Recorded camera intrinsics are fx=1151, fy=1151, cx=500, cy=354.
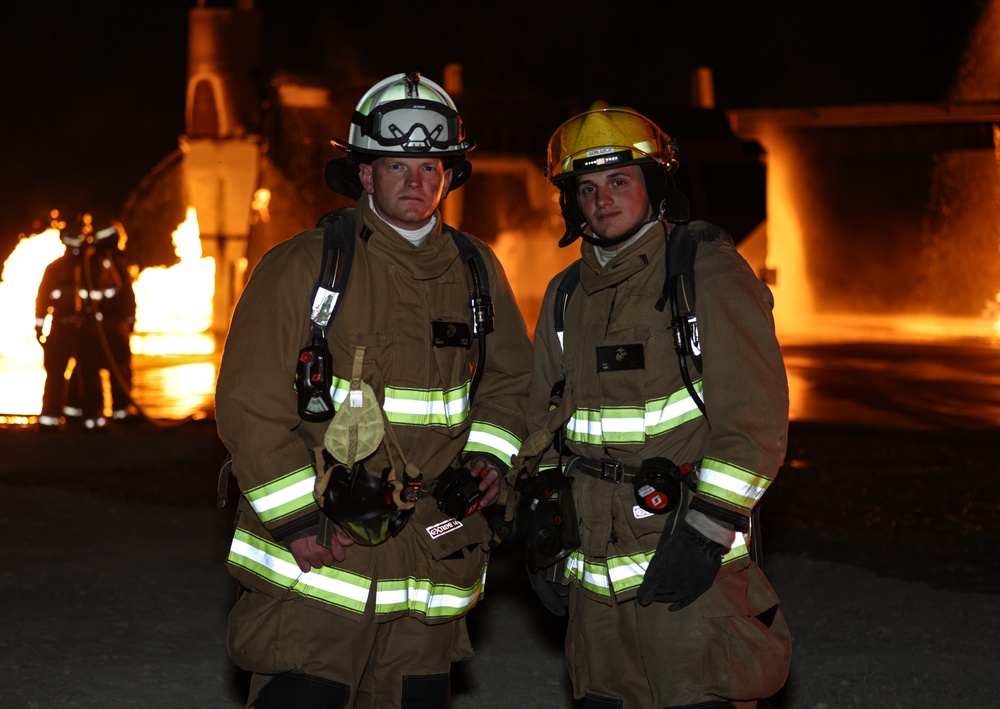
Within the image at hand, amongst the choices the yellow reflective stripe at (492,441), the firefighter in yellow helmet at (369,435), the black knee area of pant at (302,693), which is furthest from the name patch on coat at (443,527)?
the black knee area of pant at (302,693)

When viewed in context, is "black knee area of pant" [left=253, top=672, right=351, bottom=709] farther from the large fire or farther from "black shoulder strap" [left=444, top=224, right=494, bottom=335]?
the large fire

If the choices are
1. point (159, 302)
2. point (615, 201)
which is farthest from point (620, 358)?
point (159, 302)

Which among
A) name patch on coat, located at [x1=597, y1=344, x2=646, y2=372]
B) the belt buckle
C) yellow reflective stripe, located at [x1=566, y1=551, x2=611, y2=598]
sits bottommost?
yellow reflective stripe, located at [x1=566, y1=551, x2=611, y2=598]

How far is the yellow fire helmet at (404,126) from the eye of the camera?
3225 mm

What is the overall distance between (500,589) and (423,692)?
3.05 metres

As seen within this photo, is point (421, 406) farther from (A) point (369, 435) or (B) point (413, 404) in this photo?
(A) point (369, 435)

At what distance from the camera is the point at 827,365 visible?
18.5m

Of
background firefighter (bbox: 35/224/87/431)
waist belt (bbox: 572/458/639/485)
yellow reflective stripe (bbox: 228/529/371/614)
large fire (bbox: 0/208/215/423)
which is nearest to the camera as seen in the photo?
yellow reflective stripe (bbox: 228/529/371/614)

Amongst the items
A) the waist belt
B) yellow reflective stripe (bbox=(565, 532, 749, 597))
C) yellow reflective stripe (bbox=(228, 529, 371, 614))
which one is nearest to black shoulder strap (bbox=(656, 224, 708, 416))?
the waist belt

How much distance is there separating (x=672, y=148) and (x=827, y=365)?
625 inches

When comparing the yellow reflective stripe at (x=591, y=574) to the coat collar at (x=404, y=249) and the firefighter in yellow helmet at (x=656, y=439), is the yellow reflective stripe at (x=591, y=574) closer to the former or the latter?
the firefighter in yellow helmet at (x=656, y=439)

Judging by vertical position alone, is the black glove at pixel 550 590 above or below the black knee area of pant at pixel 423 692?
above

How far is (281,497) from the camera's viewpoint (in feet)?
9.66

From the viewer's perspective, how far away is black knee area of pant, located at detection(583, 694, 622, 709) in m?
3.12
